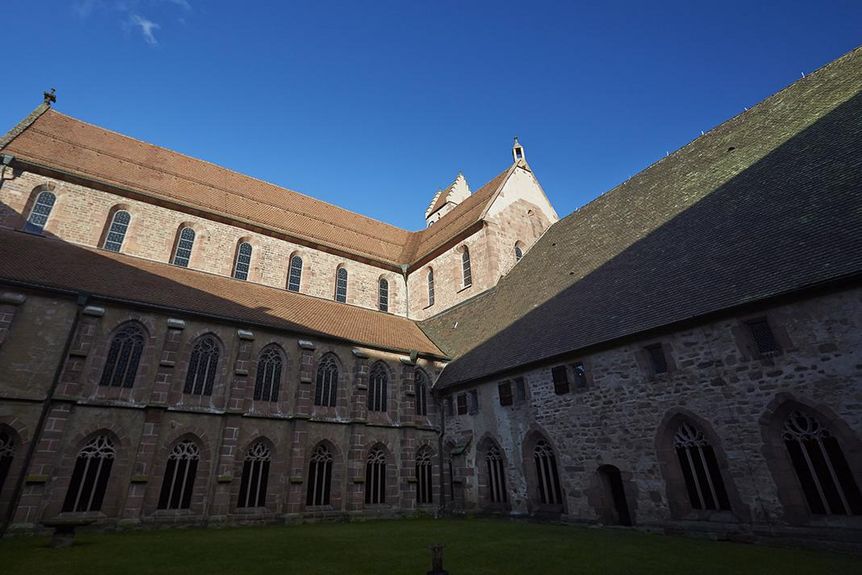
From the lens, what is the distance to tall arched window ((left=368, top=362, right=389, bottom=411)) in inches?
752

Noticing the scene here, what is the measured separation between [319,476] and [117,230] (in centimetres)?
1454

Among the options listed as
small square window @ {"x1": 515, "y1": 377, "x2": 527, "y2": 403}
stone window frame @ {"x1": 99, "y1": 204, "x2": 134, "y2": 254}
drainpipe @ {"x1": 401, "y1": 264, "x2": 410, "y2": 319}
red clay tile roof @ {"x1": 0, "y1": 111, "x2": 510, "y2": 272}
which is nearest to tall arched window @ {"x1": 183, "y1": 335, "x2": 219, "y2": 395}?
stone window frame @ {"x1": 99, "y1": 204, "x2": 134, "y2": 254}

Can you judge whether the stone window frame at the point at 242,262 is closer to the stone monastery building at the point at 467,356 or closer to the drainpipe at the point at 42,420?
the stone monastery building at the point at 467,356

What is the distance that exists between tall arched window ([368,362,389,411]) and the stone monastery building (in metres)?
0.14

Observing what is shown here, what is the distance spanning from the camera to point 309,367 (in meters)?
17.4

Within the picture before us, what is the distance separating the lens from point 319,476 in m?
16.5

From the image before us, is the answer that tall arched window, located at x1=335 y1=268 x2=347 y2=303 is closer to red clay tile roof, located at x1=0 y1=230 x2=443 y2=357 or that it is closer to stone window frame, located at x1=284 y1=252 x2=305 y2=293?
red clay tile roof, located at x1=0 y1=230 x2=443 y2=357

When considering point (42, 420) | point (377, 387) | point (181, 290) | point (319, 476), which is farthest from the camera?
point (377, 387)

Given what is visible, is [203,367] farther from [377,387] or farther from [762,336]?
[762,336]

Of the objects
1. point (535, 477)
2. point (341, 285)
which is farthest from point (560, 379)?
point (341, 285)

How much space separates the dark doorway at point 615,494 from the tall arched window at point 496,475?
4.43 meters

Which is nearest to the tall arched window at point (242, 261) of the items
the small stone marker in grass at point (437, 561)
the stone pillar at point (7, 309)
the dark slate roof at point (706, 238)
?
the stone pillar at point (7, 309)

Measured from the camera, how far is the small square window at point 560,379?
49.6ft

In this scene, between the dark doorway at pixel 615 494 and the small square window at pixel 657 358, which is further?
the dark doorway at pixel 615 494
